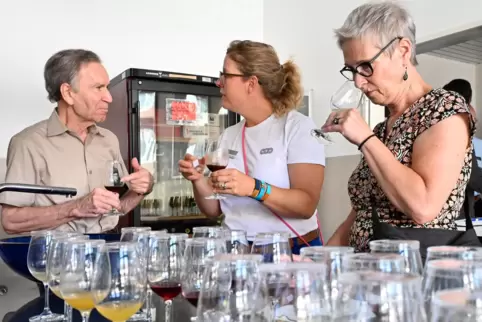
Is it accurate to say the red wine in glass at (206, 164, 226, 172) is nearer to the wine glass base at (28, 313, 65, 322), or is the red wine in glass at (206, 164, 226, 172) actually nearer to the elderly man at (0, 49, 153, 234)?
the elderly man at (0, 49, 153, 234)

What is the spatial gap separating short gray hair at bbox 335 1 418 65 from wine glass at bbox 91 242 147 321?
0.92 metres

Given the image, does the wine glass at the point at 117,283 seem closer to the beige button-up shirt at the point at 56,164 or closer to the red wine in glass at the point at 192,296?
the red wine in glass at the point at 192,296

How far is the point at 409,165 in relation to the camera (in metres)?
1.31

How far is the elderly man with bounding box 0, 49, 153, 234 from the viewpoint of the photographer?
181 centimetres

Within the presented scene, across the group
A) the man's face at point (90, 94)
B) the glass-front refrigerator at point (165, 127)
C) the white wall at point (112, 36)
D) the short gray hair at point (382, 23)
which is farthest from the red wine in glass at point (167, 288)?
the white wall at point (112, 36)

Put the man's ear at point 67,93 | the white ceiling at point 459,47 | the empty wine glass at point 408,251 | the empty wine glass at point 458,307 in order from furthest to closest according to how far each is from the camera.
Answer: the white ceiling at point 459,47 → the man's ear at point 67,93 → the empty wine glass at point 408,251 → the empty wine glass at point 458,307

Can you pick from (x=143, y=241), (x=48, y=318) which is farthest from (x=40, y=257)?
(x=143, y=241)

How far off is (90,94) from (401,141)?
1367 mm

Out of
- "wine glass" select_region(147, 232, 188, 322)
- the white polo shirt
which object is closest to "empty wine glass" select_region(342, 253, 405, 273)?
"wine glass" select_region(147, 232, 188, 322)

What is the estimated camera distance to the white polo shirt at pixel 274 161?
1.88 metres

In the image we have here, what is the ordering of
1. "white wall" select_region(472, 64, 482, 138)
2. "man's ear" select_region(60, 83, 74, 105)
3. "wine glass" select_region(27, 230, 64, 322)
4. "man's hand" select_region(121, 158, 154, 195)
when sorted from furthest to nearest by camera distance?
"white wall" select_region(472, 64, 482, 138) < "man's ear" select_region(60, 83, 74, 105) < "man's hand" select_region(121, 158, 154, 195) < "wine glass" select_region(27, 230, 64, 322)

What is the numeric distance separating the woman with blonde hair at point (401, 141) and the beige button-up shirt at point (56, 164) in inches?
43.2

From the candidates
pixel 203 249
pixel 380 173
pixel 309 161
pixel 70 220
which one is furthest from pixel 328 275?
A: pixel 70 220

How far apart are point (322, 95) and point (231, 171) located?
2139 mm
